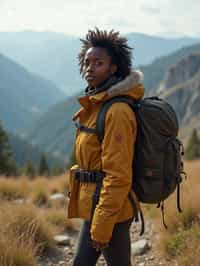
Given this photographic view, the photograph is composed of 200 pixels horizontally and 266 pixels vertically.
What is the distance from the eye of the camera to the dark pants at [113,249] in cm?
291

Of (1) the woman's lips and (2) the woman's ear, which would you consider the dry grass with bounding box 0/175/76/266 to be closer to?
(1) the woman's lips

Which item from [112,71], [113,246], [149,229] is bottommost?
[149,229]

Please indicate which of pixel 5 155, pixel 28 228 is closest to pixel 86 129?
pixel 28 228

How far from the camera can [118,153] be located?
2631 millimetres

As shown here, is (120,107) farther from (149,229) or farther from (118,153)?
(149,229)

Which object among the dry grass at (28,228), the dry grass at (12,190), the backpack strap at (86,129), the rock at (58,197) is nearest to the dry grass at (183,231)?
the dry grass at (28,228)

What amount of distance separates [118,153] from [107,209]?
0.38 meters

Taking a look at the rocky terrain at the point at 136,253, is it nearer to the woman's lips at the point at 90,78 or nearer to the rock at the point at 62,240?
the rock at the point at 62,240

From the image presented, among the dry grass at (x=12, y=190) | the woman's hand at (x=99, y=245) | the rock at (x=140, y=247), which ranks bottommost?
the dry grass at (x=12, y=190)

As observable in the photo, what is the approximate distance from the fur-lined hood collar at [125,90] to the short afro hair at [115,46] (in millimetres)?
119

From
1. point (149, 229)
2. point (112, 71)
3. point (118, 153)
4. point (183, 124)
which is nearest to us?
point (118, 153)

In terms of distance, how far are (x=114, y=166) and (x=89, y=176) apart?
301 mm

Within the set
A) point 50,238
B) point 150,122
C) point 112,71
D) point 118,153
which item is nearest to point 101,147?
point 118,153

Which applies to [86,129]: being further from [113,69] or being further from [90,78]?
[113,69]
